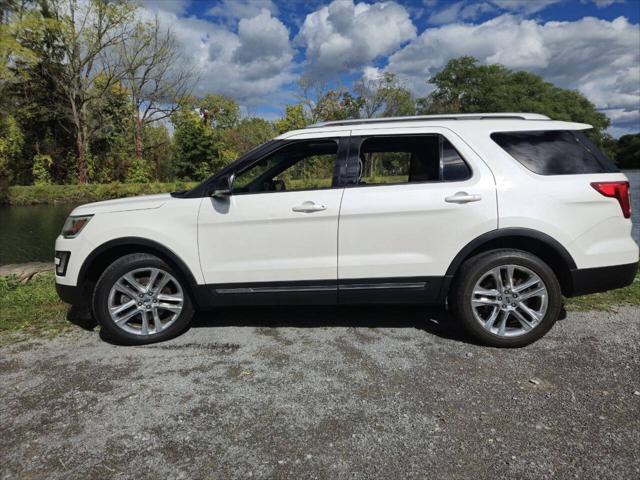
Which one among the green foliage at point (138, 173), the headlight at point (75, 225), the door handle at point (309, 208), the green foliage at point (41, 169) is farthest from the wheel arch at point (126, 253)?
the green foliage at point (41, 169)

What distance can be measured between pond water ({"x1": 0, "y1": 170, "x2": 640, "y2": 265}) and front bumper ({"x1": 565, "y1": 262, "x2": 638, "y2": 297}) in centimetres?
258

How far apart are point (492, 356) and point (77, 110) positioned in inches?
1306

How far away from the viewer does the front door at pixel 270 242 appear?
3529mm

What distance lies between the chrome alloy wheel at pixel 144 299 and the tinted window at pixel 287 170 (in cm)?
103

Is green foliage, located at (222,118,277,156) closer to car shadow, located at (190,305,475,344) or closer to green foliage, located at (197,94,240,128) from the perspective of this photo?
green foliage, located at (197,94,240,128)

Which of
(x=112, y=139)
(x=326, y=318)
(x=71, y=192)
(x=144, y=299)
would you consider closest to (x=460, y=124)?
(x=326, y=318)

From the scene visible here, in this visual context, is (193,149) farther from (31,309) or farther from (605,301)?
(605,301)

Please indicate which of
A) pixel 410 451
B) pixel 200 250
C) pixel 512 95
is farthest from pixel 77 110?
pixel 512 95

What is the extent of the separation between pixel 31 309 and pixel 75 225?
170cm

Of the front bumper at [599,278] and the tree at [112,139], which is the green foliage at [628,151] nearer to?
the tree at [112,139]

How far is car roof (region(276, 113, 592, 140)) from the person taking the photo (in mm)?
3594

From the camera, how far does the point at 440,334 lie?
12.6ft

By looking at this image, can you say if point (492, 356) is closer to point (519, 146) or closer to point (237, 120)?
point (519, 146)

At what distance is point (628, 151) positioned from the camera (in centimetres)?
6219
